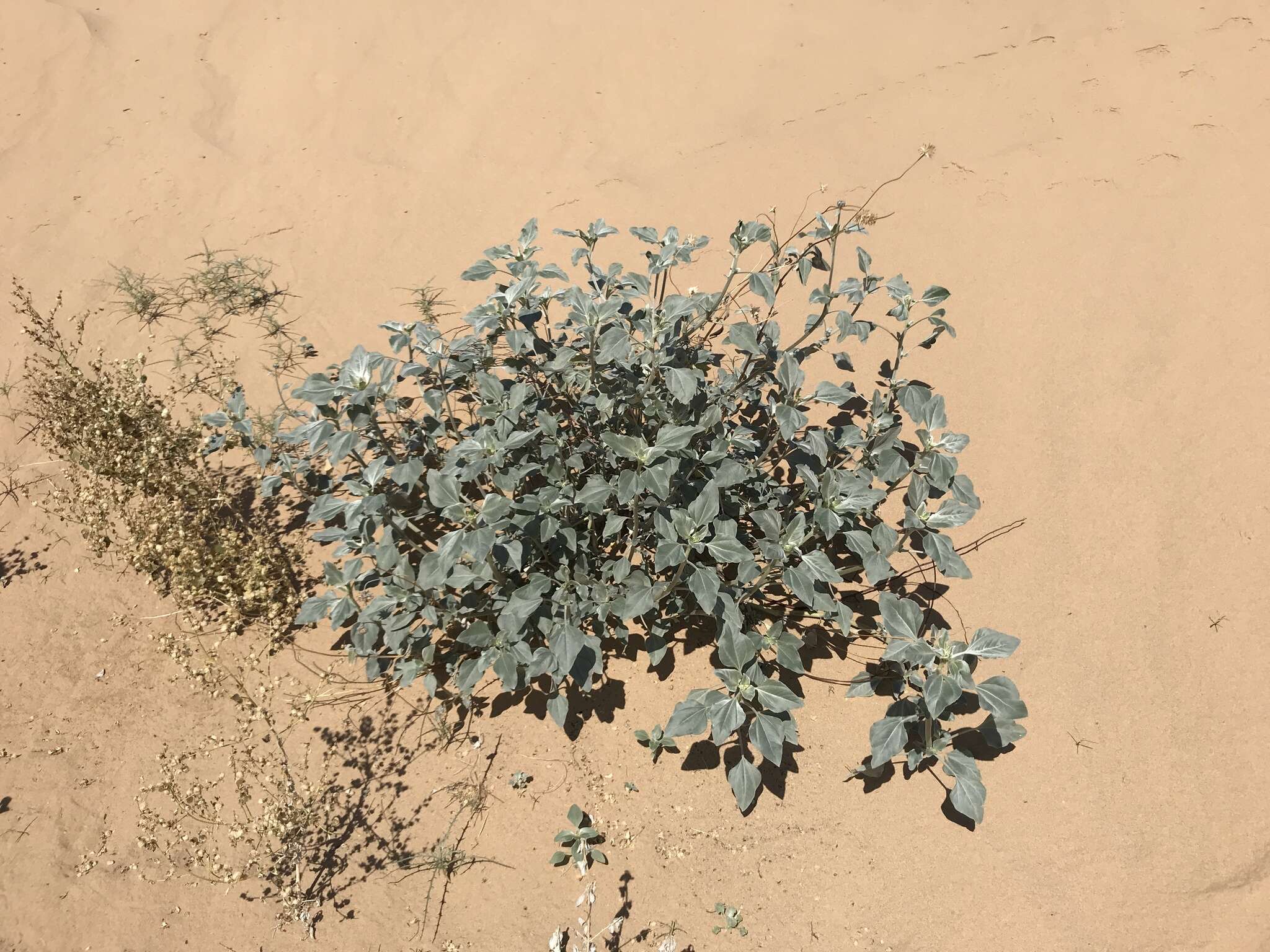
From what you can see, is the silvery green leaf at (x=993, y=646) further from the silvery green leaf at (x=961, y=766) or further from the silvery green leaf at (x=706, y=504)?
the silvery green leaf at (x=706, y=504)

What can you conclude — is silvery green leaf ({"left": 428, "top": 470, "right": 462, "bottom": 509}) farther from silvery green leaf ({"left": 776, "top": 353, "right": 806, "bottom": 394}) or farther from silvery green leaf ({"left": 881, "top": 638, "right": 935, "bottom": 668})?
silvery green leaf ({"left": 881, "top": 638, "right": 935, "bottom": 668})

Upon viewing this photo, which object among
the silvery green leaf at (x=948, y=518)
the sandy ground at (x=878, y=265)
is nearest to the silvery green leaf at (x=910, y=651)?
the silvery green leaf at (x=948, y=518)

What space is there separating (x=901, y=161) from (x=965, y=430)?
2.36 metres

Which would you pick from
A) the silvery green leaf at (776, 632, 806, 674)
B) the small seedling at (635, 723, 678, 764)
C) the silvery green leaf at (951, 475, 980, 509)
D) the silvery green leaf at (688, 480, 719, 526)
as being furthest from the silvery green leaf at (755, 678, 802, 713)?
the silvery green leaf at (951, 475, 980, 509)

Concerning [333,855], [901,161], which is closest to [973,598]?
[333,855]

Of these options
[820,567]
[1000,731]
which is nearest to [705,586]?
[820,567]

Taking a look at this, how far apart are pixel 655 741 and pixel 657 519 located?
0.98m

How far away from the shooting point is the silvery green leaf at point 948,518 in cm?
283

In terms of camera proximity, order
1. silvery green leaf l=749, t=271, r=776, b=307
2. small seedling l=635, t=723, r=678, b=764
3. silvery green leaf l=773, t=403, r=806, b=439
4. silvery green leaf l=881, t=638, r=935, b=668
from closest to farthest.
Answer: silvery green leaf l=881, t=638, r=935, b=668 → silvery green leaf l=773, t=403, r=806, b=439 → silvery green leaf l=749, t=271, r=776, b=307 → small seedling l=635, t=723, r=678, b=764

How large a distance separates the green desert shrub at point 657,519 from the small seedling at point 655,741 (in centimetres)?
11

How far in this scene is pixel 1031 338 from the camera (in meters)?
4.32

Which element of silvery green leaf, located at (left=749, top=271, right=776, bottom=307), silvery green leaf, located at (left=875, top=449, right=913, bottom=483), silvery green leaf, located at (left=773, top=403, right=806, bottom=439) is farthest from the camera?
silvery green leaf, located at (left=875, top=449, right=913, bottom=483)

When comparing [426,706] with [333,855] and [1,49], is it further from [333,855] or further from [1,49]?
[1,49]

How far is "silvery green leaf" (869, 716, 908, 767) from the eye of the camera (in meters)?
2.60
